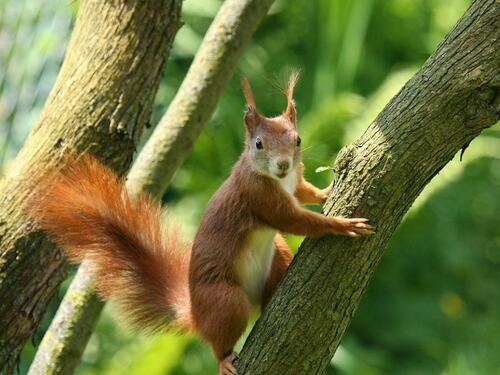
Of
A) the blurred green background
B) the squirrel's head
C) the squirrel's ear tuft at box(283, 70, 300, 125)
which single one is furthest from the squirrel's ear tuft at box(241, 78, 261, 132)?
the blurred green background

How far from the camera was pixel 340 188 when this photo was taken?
2.37 m

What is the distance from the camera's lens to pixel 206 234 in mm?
2678

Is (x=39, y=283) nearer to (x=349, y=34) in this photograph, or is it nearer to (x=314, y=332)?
(x=314, y=332)

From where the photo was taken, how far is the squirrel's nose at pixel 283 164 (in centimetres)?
258

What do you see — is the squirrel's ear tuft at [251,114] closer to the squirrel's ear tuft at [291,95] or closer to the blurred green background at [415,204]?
the squirrel's ear tuft at [291,95]

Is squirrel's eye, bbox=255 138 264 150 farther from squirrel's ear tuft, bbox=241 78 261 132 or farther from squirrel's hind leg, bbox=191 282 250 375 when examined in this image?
squirrel's hind leg, bbox=191 282 250 375

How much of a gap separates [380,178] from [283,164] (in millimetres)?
391

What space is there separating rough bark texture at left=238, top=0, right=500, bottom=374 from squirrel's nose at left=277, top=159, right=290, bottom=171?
241mm

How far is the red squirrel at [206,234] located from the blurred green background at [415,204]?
7.78 feet

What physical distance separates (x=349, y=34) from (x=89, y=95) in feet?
12.6

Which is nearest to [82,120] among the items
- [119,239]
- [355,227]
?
[119,239]

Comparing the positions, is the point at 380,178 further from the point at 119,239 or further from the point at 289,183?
the point at 119,239

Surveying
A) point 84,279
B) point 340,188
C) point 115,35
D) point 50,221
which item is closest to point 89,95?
point 115,35

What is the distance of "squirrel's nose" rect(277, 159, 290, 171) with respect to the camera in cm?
258
